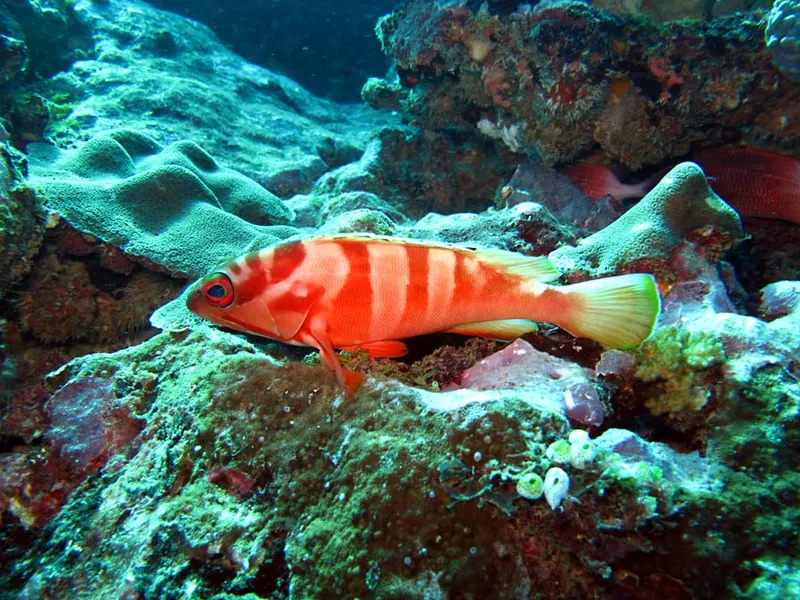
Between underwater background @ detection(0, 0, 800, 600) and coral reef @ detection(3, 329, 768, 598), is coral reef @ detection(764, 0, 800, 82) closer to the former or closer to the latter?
underwater background @ detection(0, 0, 800, 600)

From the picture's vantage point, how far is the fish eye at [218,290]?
2.03 metres

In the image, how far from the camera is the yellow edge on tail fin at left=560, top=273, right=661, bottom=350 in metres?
2.04

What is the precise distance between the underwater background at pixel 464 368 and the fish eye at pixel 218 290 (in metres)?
0.05

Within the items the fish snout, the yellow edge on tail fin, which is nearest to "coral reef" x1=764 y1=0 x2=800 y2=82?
the yellow edge on tail fin

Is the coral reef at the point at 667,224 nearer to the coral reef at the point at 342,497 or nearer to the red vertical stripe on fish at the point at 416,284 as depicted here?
the red vertical stripe on fish at the point at 416,284

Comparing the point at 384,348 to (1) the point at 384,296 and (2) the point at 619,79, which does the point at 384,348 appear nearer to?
(1) the point at 384,296

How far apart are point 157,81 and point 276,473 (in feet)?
33.7

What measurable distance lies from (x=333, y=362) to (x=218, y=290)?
0.68m

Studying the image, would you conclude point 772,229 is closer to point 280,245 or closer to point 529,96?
point 529,96

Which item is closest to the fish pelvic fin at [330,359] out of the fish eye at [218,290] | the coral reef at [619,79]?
the fish eye at [218,290]

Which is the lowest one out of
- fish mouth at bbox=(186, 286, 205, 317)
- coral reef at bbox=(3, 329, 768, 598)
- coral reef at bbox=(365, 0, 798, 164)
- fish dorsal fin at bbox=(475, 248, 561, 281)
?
coral reef at bbox=(3, 329, 768, 598)

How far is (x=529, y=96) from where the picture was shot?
5152mm

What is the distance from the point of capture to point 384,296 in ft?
6.91

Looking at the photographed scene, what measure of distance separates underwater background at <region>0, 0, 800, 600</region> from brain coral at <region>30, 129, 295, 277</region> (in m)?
0.03
